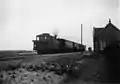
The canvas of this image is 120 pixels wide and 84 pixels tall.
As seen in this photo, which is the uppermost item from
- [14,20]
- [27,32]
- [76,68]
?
[14,20]

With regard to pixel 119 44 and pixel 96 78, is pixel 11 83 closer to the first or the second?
pixel 96 78

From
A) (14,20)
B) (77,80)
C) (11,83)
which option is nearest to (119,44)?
(77,80)

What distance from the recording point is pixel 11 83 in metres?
3.08

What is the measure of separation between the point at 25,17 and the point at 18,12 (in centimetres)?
30

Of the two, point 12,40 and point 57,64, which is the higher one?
point 12,40

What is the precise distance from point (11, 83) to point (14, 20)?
7.33 ft

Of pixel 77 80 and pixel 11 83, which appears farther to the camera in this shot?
pixel 77 80

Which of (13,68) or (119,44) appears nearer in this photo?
(13,68)

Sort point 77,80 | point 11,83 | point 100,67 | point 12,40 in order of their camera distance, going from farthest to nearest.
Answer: point 12,40, point 100,67, point 77,80, point 11,83

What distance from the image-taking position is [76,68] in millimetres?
3674

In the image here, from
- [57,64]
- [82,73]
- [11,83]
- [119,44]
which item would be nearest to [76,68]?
[82,73]

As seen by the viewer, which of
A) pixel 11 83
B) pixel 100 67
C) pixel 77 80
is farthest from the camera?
pixel 100 67

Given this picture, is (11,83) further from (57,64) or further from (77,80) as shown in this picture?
(77,80)

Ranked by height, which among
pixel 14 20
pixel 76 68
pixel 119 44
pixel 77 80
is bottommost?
pixel 77 80
